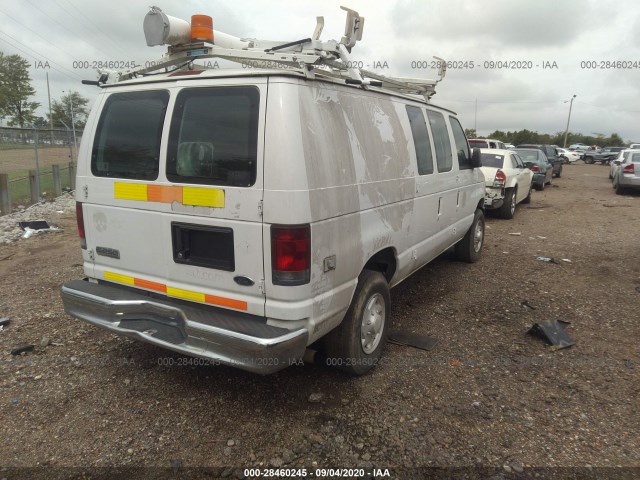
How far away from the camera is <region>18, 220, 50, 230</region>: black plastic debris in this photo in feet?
26.5

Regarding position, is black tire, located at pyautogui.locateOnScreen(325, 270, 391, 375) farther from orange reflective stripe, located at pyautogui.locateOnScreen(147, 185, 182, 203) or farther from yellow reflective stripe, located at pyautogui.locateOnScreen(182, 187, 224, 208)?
orange reflective stripe, located at pyautogui.locateOnScreen(147, 185, 182, 203)

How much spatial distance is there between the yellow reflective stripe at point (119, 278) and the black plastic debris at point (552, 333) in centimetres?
361

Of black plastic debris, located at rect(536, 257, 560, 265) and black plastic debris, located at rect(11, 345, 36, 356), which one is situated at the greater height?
black plastic debris, located at rect(536, 257, 560, 265)

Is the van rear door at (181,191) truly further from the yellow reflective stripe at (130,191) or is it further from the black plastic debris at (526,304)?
the black plastic debris at (526,304)

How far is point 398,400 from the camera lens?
3.15 meters

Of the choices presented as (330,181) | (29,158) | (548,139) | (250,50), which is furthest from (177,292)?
(548,139)

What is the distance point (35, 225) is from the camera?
→ 8.15 metres

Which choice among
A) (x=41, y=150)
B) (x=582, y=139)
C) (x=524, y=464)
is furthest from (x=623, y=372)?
(x=582, y=139)

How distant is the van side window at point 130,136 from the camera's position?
298cm

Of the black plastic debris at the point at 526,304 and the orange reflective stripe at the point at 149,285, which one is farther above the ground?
the orange reflective stripe at the point at 149,285

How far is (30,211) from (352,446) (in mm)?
9622

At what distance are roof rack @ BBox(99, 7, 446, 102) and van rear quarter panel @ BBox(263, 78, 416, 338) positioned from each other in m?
0.17

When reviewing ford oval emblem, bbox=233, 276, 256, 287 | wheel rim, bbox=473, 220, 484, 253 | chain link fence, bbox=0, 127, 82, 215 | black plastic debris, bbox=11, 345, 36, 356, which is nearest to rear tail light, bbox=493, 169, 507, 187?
wheel rim, bbox=473, 220, 484, 253

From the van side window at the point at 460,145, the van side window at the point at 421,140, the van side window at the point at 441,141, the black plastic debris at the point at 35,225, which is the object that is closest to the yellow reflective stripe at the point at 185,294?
the van side window at the point at 421,140
